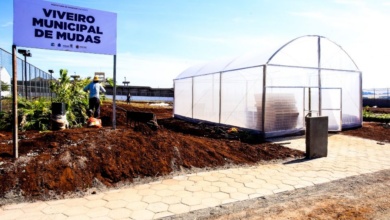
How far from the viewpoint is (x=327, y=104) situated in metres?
12.1

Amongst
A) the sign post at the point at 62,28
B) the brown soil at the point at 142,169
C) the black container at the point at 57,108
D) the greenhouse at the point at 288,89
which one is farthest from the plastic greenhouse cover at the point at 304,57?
the black container at the point at 57,108

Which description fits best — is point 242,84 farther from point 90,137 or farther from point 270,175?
point 90,137

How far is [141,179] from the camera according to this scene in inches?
206

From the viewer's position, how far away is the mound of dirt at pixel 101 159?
4.51 m

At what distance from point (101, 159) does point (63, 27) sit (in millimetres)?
3237

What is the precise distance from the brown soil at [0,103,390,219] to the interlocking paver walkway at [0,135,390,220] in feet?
0.87

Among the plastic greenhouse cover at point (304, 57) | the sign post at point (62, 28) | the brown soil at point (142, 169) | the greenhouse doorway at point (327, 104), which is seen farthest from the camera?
the greenhouse doorway at point (327, 104)

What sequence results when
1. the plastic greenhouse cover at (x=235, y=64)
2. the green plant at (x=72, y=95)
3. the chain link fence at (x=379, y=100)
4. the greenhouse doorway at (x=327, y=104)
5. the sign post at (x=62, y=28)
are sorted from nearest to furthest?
the sign post at (x=62, y=28) < the green plant at (x=72, y=95) < the plastic greenhouse cover at (x=235, y=64) < the greenhouse doorway at (x=327, y=104) < the chain link fence at (x=379, y=100)

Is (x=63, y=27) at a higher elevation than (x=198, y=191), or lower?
higher

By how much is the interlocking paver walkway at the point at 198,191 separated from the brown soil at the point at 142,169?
26 centimetres

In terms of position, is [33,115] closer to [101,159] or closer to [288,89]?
[101,159]

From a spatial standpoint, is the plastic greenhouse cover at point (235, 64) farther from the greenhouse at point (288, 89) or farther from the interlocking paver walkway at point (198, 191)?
the interlocking paver walkway at point (198, 191)

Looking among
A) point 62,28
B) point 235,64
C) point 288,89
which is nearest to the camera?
point 62,28

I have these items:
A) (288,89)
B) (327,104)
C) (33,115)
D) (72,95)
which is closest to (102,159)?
(33,115)
